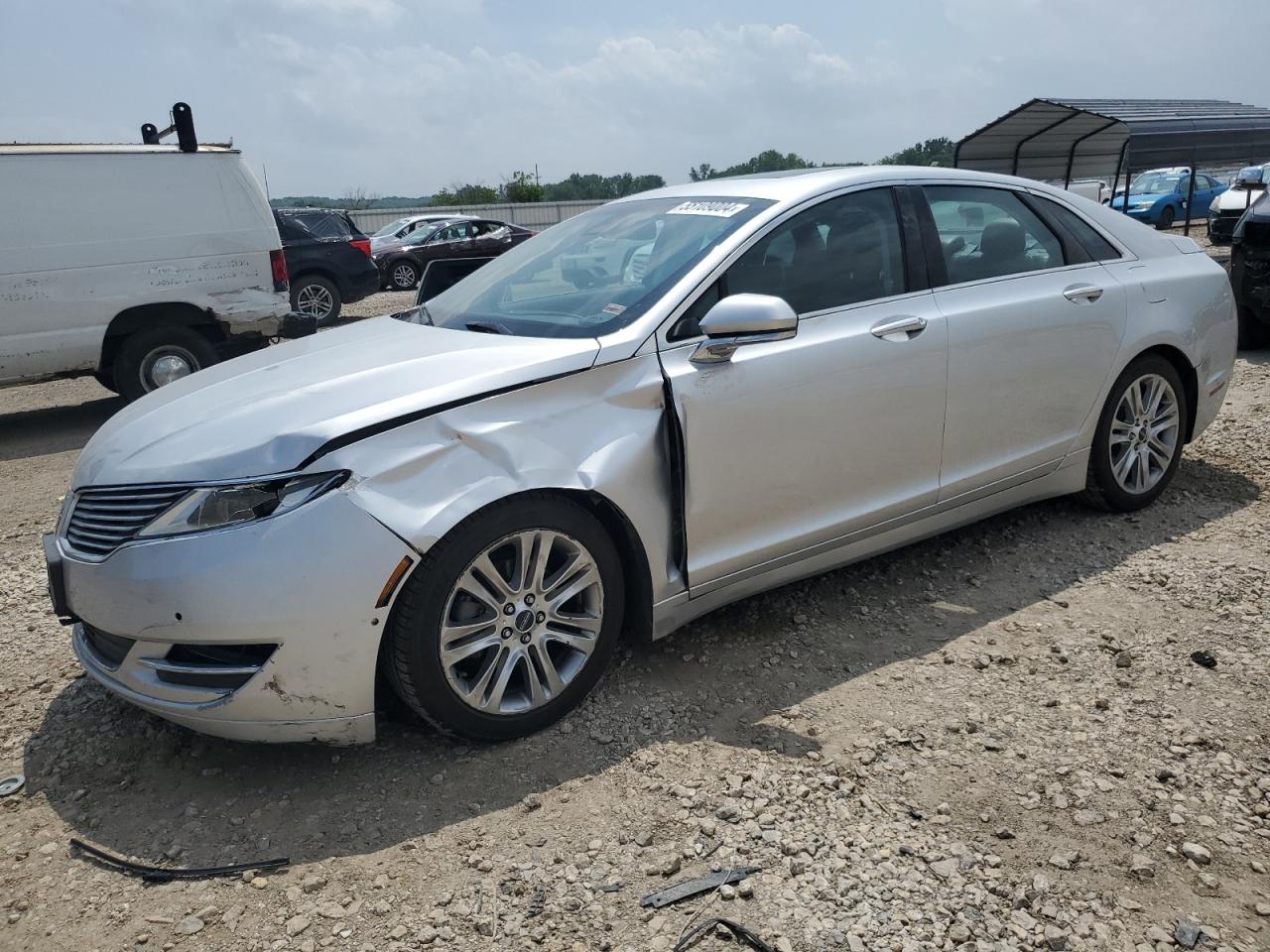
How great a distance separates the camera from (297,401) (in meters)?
2.96

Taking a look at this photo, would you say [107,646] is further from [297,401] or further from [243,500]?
[297,401]

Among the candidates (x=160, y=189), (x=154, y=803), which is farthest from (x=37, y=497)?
(x=154, y=803)

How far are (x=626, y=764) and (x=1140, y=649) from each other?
6.22 feet

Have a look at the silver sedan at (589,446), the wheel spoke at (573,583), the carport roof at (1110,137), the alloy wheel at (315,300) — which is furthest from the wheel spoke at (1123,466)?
the carport roof at (1110,137)

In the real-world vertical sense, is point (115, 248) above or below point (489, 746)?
above

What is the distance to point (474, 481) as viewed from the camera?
2.83m

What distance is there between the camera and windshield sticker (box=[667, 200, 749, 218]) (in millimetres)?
3615

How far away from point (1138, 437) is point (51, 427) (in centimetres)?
816

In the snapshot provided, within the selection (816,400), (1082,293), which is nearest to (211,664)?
(816,400)

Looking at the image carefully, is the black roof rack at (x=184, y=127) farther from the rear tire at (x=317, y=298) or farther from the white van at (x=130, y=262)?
the rear tire at (x=317, y=298)

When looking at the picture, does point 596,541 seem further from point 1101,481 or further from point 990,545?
point 1101,481

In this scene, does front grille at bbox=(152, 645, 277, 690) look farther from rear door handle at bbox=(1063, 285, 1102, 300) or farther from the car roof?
rear door handle at bbox=(1063, 285, 1102, 300)

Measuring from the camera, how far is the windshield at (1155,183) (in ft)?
83.6

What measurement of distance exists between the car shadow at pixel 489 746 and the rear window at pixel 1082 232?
1354mm
